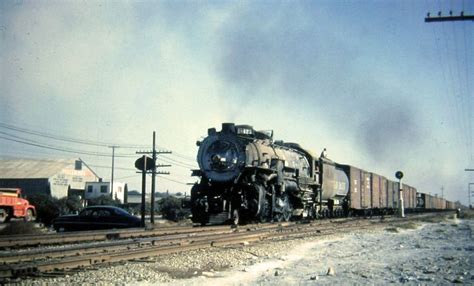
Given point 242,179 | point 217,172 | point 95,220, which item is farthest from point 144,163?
point 242,179

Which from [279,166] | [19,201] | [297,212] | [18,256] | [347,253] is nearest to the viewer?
[18,256]

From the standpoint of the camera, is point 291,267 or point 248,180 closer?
point 291,267

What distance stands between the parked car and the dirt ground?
26.4 feet

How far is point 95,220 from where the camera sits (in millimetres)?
17656

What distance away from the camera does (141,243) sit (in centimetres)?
1134

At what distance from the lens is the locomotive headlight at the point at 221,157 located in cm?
1755

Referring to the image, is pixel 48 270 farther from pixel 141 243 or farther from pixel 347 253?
pixel 347 253

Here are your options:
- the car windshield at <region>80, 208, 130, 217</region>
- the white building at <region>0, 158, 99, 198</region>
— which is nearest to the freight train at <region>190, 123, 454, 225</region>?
the car windshield at <region>80, 208, 130, 217</region>

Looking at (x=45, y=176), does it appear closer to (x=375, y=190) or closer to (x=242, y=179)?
(x=375, y=190)

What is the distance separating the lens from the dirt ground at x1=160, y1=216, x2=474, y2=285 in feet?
24.5

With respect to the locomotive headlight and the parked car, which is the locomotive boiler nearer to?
the locomotive headlight

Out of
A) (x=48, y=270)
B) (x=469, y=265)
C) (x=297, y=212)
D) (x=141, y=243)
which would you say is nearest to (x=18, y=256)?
(x=48, y=270)

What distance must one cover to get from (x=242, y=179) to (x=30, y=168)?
57674 mm

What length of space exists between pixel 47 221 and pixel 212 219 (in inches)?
619
